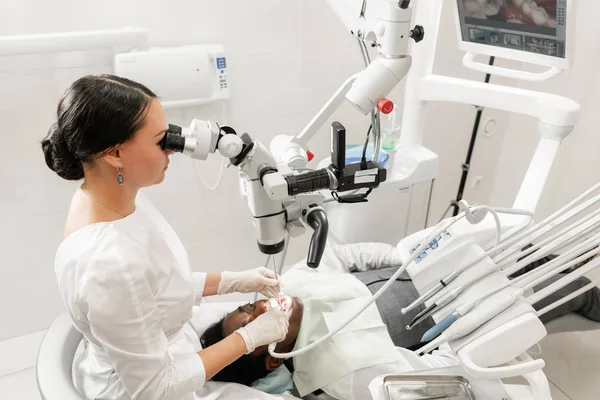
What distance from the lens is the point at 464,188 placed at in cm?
253

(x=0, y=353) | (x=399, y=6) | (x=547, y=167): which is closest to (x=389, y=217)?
(x=547, y=167)

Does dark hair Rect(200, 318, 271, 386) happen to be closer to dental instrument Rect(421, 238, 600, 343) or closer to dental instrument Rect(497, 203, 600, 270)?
dental instrument Rect(421, 238, 600, 343)

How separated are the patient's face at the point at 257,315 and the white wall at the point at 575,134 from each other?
146 cm

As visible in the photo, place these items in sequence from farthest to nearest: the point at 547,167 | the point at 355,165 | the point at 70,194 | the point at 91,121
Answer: the point at 70,194 < the point at 547,167 < the point at 355,165 < the point at 91,121

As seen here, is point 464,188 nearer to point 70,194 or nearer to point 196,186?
point 196,186

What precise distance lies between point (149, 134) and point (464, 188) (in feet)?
6.39

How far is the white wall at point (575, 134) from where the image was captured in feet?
6.41

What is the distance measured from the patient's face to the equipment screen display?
1.00 m

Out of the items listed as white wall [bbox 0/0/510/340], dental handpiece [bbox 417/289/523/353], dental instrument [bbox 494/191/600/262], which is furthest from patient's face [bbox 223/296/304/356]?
white wall [bbox 0/0/510/340]

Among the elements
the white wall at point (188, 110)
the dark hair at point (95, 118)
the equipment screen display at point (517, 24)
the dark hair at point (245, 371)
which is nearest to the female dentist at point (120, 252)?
the dark hair at point (95, 118)

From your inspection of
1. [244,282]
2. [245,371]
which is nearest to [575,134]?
[244,282]

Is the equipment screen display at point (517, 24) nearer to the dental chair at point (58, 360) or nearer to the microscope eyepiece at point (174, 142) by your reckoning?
the microscope eyepiece at point (174, 142)

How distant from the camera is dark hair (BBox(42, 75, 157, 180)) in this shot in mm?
916

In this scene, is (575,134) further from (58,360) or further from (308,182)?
(58,360)
